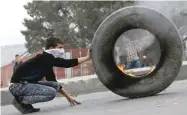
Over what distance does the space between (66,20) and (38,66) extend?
132 ft

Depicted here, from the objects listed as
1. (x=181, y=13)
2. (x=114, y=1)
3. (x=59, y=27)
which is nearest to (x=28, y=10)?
(x=59, y=27)

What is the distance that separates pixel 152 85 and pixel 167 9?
2.40 m

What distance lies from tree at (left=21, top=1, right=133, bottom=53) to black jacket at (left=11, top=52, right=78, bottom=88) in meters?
27.1

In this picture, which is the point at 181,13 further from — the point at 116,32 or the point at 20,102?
the point at 20,102

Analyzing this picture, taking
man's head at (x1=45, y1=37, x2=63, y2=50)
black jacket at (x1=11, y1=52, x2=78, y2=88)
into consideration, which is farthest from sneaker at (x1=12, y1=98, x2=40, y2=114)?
man's head at (x1=45, y1=37, x2=63, y2=50)

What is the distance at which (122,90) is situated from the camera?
6215 mm

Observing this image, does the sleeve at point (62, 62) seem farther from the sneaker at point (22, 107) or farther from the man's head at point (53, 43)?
the sneaker at point (22, 107)

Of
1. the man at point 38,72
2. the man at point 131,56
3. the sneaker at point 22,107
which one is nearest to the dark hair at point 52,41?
the man at point 38,72

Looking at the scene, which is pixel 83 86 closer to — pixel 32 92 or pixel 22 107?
pixel 22 107

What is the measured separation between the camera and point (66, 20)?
46.3 m

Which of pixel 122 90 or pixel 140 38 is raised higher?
pixel 140 38

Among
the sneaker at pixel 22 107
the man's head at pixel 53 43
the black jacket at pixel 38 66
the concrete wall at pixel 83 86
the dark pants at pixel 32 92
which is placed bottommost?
the concrete wall at pixel 83 86

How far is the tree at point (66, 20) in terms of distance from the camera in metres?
37.9

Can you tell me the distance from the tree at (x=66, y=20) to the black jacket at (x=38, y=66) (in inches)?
1065
